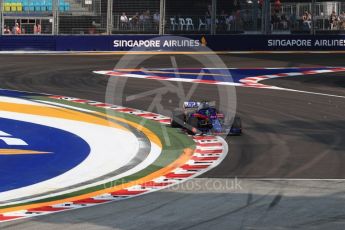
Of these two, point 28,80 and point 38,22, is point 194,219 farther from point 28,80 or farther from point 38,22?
point 38,22

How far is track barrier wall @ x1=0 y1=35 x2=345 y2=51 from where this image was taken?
36.9 metres

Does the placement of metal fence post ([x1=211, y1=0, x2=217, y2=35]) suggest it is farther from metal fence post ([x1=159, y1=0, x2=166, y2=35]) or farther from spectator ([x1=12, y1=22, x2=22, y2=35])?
spectator ([x1=12, y1=22, x2=22, y2=35])

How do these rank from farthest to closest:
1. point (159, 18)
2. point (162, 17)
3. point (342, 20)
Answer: point (342, 20), point (162, 17), point (159, 18)

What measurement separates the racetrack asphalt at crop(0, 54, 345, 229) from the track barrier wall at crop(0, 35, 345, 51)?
6.88ft

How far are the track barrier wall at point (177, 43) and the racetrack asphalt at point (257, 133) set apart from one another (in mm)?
2099

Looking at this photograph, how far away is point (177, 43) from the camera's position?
122ft

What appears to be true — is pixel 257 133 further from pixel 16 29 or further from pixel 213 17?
pixel 16 29

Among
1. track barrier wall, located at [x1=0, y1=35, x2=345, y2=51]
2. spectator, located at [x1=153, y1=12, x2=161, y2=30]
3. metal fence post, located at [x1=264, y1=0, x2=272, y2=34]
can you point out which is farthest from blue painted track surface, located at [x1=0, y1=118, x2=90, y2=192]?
metal fence post, located at [x1=264, y1=0, x2=272, y2=34]

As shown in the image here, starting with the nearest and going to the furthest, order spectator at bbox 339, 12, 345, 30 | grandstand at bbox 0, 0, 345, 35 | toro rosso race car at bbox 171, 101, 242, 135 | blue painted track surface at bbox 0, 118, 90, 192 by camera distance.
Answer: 1. blue painted track surface at bbox 0, 118, 90, 192
2. toro rosso race car at bbox 171, 101, 242, 135
3. grandstand at bbox 0, 0, 345, 35
4. spectator at bbox 339, 12, 345, 30

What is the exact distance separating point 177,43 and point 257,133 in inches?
847

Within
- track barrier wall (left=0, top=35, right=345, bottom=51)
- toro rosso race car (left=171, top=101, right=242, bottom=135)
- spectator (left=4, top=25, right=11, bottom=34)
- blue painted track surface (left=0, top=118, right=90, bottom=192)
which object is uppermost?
spectator (left=4, top=25, right=11, bottom=34)

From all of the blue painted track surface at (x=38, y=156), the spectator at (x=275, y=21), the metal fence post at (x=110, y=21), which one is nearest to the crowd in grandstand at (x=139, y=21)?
the metal fence post at (x=110, y=21)

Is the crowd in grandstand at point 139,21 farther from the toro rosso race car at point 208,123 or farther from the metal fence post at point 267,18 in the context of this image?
the toro rosso race car at point 208,123

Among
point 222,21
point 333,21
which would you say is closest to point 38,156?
point 222,21
